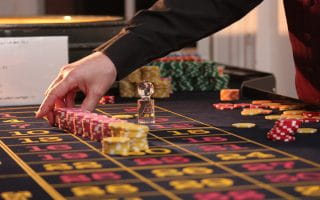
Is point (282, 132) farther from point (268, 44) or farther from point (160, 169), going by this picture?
point (268, 44)

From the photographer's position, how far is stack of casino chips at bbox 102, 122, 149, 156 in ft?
6.57

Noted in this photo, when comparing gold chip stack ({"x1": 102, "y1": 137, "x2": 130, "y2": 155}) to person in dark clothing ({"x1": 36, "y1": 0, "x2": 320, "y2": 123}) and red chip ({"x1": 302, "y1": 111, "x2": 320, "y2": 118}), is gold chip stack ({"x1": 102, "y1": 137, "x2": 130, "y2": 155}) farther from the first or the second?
red chip ({"x1": 302, "y1": 111, "x2": 320, "y2": 118})

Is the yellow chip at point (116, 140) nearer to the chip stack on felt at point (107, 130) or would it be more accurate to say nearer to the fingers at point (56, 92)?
the chip stack on felt at point (107, 130)

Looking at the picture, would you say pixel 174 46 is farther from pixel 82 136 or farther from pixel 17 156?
pixel 17 156

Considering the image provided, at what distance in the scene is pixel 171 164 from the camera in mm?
1886

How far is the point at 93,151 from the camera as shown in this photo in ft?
6.83

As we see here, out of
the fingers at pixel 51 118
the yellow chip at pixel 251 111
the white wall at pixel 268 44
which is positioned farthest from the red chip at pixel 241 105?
the white wall at pixel 268 44

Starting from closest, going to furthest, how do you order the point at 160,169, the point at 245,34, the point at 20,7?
the point at 160,169
the point at 245,34
the point at 20,7

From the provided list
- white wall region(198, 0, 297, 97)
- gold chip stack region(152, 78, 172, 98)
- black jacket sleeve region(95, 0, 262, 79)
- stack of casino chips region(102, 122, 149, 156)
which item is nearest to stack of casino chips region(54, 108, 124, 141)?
stack of casino chips region(102, 122, 149, 156)

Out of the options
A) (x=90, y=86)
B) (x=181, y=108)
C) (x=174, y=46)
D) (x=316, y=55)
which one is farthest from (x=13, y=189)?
(x=316, y=55)

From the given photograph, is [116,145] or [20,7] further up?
[20,7]

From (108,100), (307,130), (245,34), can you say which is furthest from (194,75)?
(245,34)

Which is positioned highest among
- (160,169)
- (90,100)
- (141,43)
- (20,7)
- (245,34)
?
(20,7)

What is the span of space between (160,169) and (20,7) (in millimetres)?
5377
